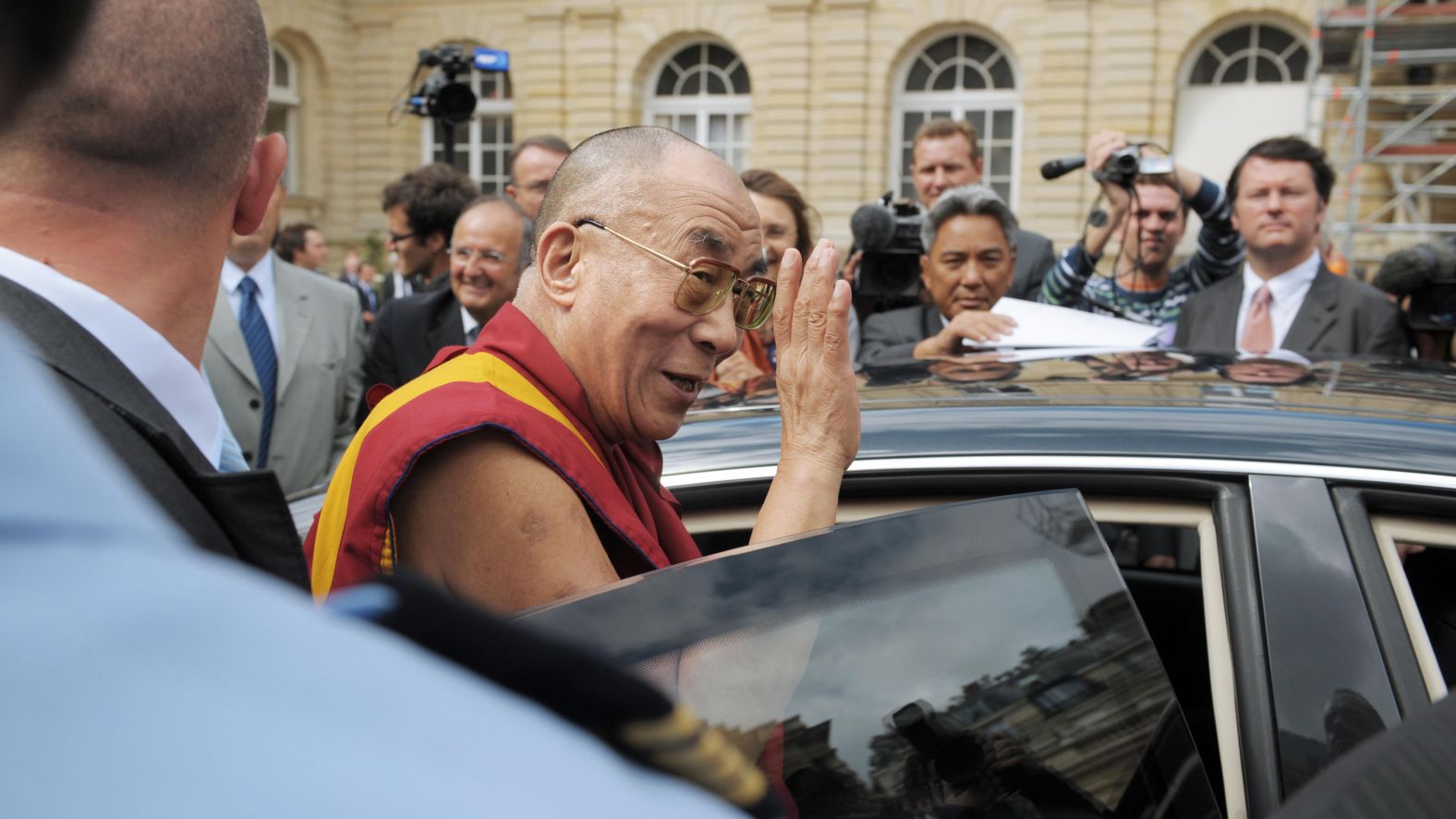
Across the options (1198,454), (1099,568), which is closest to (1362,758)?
(1099,568)

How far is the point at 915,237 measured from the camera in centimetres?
443

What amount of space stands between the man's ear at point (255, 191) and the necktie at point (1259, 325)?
10.9 ft

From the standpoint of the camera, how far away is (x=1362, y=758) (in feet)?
2.53

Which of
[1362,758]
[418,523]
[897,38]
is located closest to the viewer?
[1362,758]

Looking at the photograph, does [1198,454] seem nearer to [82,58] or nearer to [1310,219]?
[82,58]

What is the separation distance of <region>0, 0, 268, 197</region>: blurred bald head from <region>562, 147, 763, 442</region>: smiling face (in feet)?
2.33

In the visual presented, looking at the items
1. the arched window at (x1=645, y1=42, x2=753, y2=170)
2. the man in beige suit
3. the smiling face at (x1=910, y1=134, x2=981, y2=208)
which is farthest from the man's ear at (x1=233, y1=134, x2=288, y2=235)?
the arched window at (x1=645, y1=42, x2=753, y2=170)

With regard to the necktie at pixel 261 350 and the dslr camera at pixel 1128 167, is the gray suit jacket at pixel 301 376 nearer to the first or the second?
the necktie at pixel 261 350

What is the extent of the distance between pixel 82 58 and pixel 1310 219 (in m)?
3.81

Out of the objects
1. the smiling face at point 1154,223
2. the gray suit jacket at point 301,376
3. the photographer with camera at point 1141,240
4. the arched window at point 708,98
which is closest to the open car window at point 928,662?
the gray suit jacket at point 301,376

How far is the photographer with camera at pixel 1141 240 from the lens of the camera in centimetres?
414

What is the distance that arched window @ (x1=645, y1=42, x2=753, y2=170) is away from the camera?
71.6 ft

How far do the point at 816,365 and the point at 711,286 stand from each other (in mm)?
186

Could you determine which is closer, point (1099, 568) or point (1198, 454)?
point (1099, 568)
